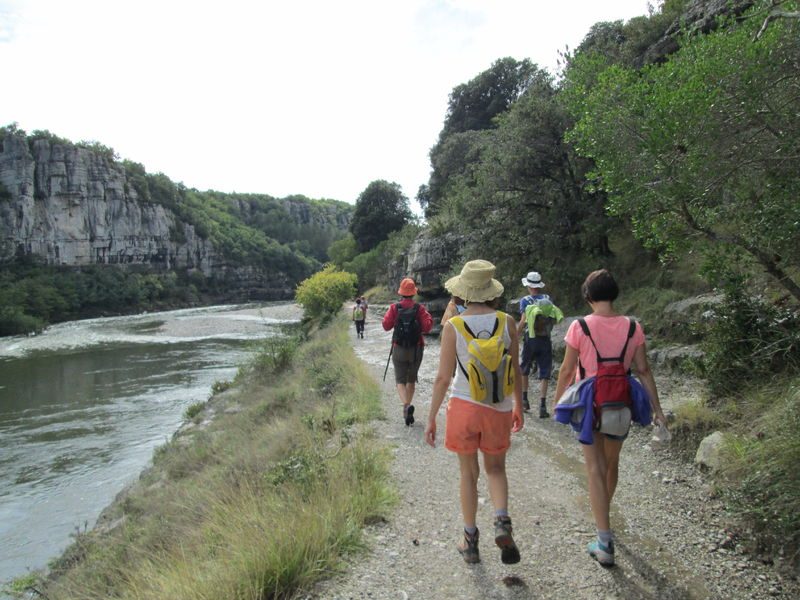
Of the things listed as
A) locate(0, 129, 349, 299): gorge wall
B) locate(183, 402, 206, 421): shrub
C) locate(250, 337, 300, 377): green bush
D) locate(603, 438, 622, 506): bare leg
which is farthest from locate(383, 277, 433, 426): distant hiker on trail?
locate(0, 129, 349, 299): gorge wall

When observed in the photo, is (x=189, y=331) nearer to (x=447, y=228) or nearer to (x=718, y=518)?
(x=447, y=228)

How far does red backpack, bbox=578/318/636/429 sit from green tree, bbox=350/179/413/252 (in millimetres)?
46691

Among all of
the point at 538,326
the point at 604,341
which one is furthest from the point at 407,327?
the point at 604,341

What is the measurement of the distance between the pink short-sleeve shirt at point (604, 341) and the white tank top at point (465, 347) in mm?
449

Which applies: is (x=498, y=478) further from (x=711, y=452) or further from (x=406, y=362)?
(x=406, y=362)

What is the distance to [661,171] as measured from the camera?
586 centimetres

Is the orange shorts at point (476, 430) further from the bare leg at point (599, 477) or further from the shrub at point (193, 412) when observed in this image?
the shrub at point (193, 412)

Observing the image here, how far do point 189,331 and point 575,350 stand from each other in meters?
41.4

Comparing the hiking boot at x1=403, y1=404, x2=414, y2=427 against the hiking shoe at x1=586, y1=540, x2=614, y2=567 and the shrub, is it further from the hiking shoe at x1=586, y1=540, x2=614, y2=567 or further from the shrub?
the shrub

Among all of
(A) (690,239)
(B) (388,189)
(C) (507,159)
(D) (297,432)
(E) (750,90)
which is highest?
(B) (388,189)

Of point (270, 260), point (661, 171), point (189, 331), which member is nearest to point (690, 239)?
point (661, 171)

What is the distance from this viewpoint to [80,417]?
16984 mm

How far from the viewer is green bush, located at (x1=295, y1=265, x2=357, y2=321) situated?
103 feet

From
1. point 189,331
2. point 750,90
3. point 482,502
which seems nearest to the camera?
point 482,502
